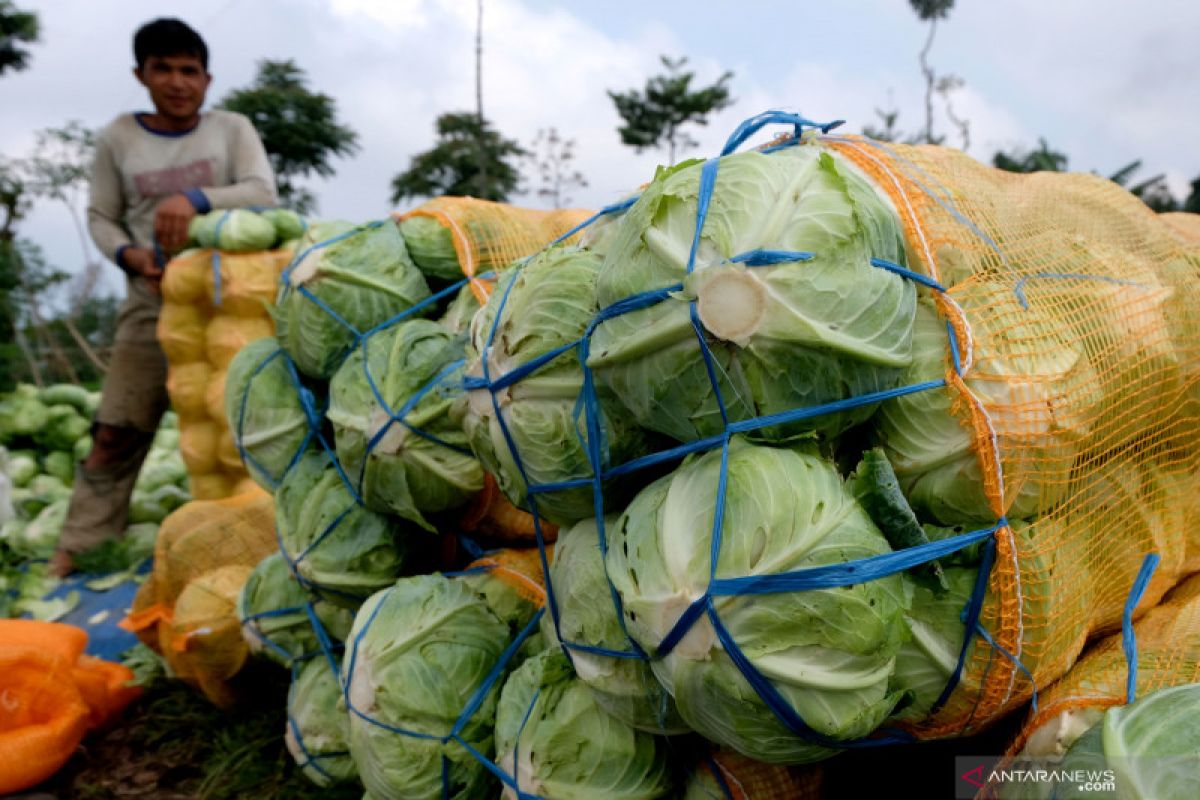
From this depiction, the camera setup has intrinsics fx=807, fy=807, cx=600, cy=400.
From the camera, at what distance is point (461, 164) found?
2283 centimetres

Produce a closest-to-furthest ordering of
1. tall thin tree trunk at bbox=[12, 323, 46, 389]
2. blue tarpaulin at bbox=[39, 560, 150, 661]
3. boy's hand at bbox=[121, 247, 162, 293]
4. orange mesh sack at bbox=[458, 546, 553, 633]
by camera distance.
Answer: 1. orange mesh sack at bbox=[458, 546, 553, 633]
2. blue tarpaulin at bbox=[39, 560, 150, 661]
3. boy's hand at bbox=[121, 247, 162, 293]
4. tall thin tree trunk at bbox=[12, 323, 46, 389]

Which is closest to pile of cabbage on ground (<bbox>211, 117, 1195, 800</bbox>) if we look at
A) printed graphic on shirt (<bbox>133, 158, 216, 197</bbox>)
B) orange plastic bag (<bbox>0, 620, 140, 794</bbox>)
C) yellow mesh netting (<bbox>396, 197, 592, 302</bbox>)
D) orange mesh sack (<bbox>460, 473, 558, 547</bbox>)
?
orange mesh sack (<bbox>460, 473, 558, 547</bbox>)

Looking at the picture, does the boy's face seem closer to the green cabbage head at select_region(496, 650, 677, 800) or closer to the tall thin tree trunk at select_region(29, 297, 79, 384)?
the green cabbage head at select_region(496, 650, 677, 800)

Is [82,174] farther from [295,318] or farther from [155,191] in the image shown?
[295,318]

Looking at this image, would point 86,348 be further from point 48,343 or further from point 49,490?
point 49,490

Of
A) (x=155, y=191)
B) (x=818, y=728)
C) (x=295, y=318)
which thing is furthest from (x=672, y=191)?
(x=155, y=191)

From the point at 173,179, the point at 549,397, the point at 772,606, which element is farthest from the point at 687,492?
the point at 173,179

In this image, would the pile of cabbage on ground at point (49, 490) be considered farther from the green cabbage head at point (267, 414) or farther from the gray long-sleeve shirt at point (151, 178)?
the green cabbage head at point (267, 414)

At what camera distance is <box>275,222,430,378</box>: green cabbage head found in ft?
10.8

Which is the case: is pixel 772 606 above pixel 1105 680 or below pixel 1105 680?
→ above

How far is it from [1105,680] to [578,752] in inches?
53.4

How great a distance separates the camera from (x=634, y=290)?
178 cm

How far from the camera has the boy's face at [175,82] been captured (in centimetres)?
590

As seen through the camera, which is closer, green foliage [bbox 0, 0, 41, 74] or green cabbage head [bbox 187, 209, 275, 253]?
green cabbage head [bbox 187, 209, 275, 253]
